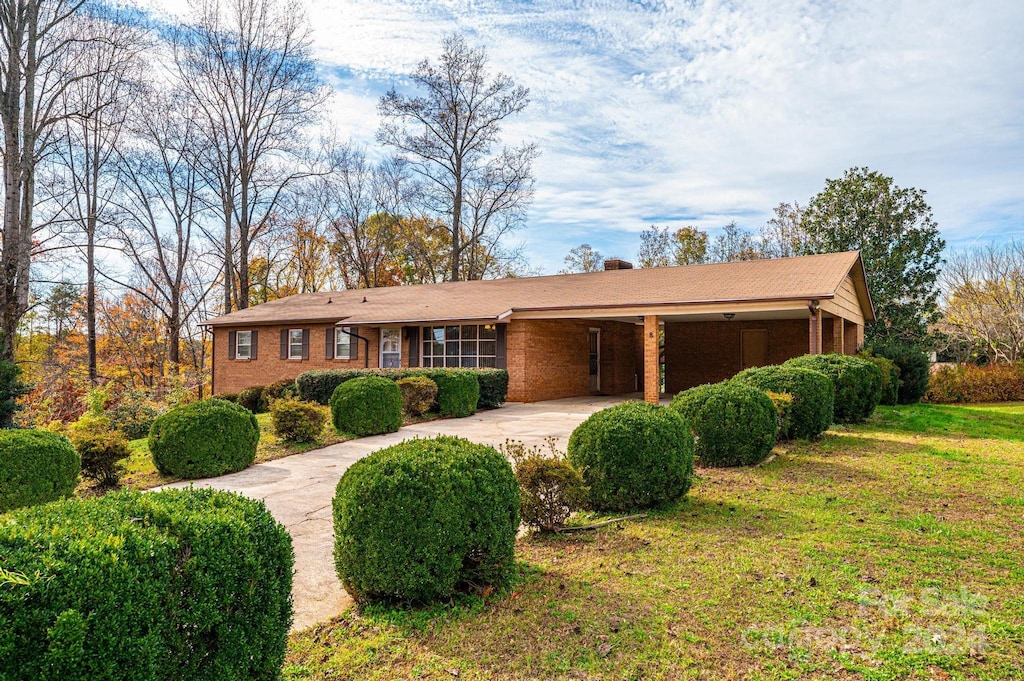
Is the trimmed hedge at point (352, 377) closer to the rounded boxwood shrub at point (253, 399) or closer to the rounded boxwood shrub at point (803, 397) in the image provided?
the rounded boxwood shrub at point (253, 399)

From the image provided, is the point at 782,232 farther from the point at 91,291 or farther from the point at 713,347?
the point at 91,291

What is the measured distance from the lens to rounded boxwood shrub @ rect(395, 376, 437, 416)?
42.0 feet

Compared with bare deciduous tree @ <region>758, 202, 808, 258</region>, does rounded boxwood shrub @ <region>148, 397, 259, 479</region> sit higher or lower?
lower

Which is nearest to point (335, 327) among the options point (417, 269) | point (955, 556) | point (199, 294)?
point (199, 294)

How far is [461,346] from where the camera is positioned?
18.5 metres

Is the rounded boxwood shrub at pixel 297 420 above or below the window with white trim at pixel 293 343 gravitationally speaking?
below

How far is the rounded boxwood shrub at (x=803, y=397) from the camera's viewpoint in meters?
9.02

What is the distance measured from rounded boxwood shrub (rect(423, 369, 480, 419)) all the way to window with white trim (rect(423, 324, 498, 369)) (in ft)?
12.8

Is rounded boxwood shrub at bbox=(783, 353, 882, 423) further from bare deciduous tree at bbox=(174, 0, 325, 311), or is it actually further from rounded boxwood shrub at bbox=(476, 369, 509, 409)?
bare deciduous tree at bbox=(174, 0, 325, 311)

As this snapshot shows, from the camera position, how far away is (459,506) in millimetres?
3633

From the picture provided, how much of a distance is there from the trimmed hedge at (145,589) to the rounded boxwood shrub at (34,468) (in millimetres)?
4565

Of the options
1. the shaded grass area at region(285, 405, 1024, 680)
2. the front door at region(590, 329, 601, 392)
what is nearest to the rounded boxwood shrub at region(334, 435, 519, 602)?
the shaded grass area at region(285, 405, 1024, 680)

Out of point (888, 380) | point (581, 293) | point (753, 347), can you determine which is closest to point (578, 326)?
point (581, 293)

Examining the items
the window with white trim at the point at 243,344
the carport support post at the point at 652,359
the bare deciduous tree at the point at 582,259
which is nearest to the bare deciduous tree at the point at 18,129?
the window with white trim at the point at 243,344
